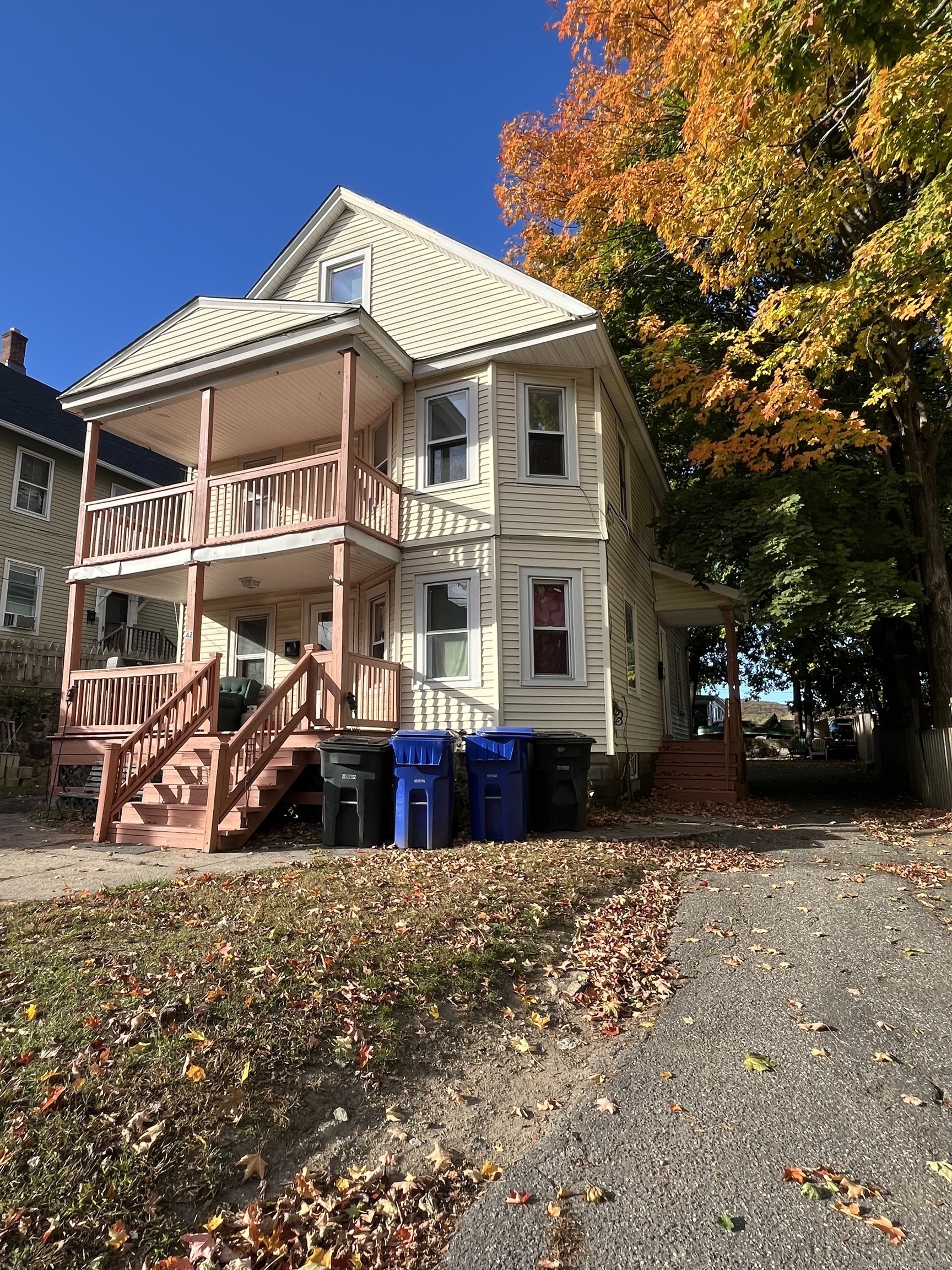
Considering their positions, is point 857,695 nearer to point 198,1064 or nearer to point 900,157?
point 900,157

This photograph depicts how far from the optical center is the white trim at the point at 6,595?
64.8 feet

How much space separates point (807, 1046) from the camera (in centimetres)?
386

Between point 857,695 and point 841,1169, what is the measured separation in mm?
33224

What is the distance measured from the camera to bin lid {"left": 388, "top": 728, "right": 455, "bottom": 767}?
8156 millimetres

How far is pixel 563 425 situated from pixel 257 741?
704cm

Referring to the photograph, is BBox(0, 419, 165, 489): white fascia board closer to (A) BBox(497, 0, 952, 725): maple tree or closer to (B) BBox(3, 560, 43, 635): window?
(B) BBox(3, 560, 43, 635): window

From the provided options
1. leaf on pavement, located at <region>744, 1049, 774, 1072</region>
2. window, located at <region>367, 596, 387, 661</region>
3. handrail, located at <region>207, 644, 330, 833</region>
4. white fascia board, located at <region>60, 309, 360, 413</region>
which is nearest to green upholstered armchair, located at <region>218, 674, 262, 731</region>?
handrail, located at <region>207, 644, 330, 833</region>

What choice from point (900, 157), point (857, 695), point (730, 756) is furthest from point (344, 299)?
point (857, 695)

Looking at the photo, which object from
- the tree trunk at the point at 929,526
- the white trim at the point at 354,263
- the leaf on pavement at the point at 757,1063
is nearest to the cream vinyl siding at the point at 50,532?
the white trim at the point at 354,263

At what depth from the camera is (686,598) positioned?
15922 millimetres

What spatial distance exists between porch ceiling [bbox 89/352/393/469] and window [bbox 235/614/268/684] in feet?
11.1

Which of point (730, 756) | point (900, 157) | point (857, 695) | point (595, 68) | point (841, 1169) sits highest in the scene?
point (595, 68)

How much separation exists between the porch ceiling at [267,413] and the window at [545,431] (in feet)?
8.03

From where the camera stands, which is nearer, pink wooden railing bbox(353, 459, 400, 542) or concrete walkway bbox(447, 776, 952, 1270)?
concrete walkway bbox(447, 776, 952, 1270)
